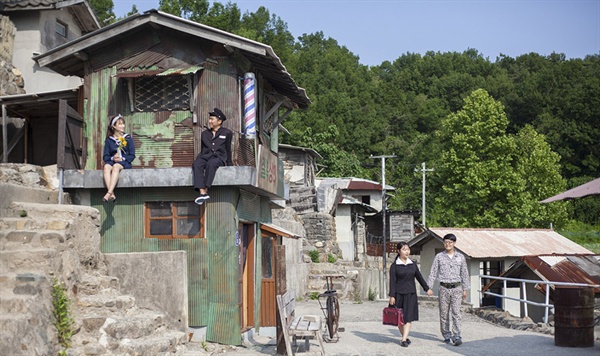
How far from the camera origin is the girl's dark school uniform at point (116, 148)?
15.0 metres

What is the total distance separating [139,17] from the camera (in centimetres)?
1526

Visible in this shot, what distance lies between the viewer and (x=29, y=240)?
38.5ft

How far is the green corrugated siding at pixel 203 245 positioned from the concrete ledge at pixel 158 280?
1.15m

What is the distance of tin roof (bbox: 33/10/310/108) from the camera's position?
15023mm

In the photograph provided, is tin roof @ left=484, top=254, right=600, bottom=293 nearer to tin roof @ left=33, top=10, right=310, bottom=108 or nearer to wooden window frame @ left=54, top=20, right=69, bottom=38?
tin roof @ left=33, top=10, right=310, bottom=108

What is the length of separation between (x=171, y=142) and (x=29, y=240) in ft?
14.7

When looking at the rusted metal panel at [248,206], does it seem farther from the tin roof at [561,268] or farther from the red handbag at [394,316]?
the tin roof at [561,268]

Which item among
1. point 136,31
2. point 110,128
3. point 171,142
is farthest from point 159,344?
point 136,31

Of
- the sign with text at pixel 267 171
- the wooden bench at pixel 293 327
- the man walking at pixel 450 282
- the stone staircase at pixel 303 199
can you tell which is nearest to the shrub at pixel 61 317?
the wooden bench at pixel 293 327

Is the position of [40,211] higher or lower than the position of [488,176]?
lower

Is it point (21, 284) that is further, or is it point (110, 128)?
point (110, 128)

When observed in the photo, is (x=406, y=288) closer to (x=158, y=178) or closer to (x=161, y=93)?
(x=158, y=178)

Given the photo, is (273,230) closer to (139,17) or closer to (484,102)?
(139,17)

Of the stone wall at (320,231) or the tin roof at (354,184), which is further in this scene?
the tin roof at (354,184)
